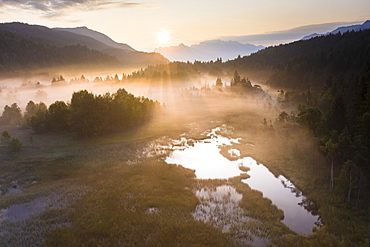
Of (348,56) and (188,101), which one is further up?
(348,56)

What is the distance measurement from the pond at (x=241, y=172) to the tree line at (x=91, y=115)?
86.0ft

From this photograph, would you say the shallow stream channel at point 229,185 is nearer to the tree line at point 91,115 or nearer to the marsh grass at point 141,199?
the marsh grass at point 141,199

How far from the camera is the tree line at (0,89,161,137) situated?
8004cm

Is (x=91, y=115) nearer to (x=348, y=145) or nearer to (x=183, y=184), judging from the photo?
(x=183, y=184)

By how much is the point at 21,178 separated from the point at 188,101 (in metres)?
154

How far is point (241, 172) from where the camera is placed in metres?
51.4

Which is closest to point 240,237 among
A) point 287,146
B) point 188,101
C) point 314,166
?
point 314,166

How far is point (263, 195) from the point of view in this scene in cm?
4050

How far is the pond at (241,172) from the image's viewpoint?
3394 centimetres

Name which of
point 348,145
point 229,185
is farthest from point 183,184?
point 348,145

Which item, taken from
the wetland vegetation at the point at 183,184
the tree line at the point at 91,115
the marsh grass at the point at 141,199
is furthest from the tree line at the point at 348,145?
the tree line at the point at 91,115

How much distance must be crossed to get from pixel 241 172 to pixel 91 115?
54.6 meters

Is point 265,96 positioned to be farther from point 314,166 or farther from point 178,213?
point 178,213

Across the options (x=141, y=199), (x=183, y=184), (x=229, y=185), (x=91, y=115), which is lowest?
(x=229, y=185)
